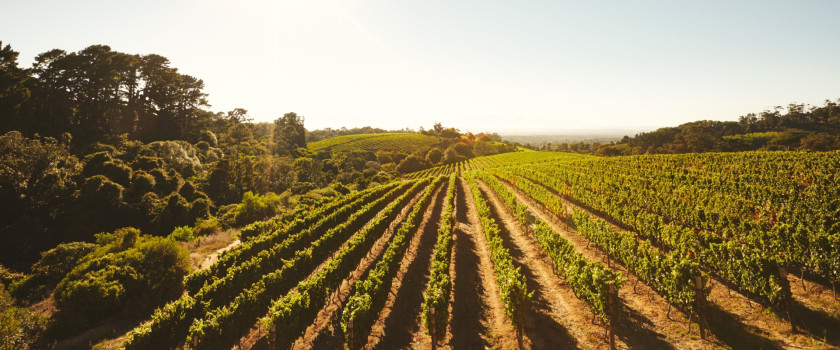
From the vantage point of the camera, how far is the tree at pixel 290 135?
10788 cm

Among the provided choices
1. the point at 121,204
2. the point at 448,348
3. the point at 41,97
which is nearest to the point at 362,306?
the point at 448,348

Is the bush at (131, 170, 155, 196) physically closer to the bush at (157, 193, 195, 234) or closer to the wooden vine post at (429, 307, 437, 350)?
the bush at (157, 193, 195, 234)

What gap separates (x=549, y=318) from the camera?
38.0ft

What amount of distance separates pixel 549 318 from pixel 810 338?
7.52 m

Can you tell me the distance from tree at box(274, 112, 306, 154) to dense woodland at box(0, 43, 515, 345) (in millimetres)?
46506

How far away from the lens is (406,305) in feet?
44.3

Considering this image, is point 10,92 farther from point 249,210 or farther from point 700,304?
point 700,304

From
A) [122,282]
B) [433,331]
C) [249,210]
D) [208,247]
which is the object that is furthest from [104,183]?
[433,331]

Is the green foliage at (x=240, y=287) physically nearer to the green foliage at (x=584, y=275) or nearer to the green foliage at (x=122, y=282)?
the green foliage at (x=122, y=282)

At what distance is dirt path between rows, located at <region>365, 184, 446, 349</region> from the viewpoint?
438 inches

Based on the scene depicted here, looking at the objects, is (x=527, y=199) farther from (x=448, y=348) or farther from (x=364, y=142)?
(x=364, y=142)

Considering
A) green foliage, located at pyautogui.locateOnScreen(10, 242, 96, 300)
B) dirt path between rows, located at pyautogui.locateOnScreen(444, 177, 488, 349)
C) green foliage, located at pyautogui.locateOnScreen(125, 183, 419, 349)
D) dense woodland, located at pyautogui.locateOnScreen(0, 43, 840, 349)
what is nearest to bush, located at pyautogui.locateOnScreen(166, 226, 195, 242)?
dense woodland, located at pyautogui.locateOnScreen(0, 43, 840, 349)

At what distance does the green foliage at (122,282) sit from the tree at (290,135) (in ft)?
301

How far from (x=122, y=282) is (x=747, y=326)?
26.8m
